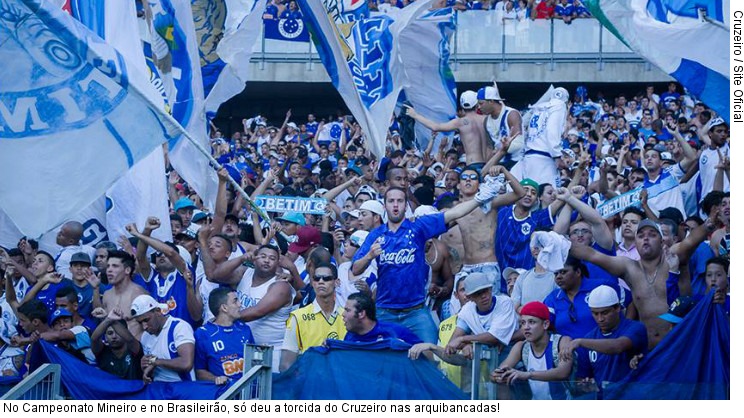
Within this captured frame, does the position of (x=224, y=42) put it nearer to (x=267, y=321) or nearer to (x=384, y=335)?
(x=267, y=321)

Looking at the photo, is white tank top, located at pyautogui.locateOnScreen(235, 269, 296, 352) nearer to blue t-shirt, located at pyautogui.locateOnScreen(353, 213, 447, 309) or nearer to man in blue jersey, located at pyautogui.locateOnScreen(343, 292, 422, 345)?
blue t-shirt, located at pyautogui.locateOnScreen(353, 213, 447, 309)

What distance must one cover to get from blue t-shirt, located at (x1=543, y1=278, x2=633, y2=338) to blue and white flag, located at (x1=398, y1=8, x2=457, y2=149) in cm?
670

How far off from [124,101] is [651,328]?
12.9ft

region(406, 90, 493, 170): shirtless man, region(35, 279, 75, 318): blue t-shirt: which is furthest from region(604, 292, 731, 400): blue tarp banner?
region(406, 90, 493, 170): shirtless man

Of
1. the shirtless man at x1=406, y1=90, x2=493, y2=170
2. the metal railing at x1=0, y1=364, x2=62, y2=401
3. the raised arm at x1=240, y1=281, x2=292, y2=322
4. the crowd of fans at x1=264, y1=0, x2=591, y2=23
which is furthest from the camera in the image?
the crowd of fans at x1=264, y1=0, x2=591, y2=23

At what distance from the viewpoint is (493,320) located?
889 cm

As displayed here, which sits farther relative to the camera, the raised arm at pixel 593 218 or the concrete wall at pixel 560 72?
the concrete wall at pixel 560 72

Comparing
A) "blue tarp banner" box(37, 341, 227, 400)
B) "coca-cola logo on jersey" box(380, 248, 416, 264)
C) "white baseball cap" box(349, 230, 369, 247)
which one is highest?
"coca-cola logo on jersey" box(380, 248, 416, 264)

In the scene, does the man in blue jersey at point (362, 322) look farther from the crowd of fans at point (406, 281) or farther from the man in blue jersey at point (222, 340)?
the man in blue jersey at point (222, 340)

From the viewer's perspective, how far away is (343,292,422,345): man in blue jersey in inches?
334


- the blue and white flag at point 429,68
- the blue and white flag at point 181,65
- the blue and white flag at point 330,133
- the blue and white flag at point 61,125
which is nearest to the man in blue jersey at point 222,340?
the blue and white flag at point 61,125

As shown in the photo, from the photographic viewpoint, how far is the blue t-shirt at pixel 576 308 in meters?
8.74

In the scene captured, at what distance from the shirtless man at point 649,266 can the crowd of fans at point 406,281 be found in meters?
0.01
